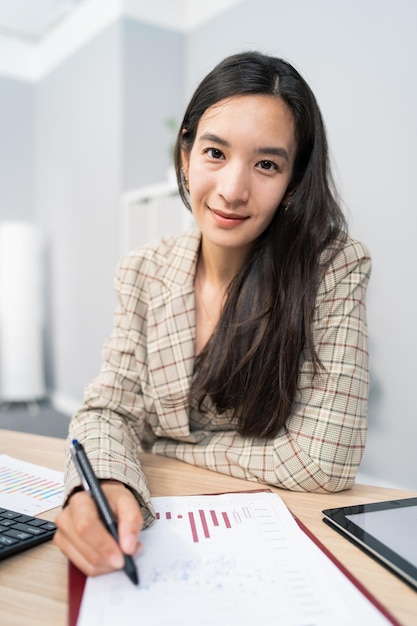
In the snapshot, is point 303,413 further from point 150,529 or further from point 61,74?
point 61,74

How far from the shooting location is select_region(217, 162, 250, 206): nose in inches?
36.7

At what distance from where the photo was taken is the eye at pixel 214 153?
0.97 m

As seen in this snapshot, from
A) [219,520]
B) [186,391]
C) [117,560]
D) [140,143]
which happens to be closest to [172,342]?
[186,391]

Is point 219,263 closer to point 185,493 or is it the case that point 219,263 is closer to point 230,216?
point 230,216

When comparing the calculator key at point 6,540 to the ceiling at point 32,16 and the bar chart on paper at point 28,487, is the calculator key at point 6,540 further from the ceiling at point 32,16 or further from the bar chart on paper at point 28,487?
the ceiling at point 32,16

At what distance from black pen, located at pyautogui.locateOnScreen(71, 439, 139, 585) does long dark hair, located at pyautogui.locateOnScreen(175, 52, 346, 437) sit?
15.6 inches

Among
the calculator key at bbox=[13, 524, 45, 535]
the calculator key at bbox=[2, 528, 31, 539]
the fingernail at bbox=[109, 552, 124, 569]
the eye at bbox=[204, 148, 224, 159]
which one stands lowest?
the calculator key at bbox=[13, 524, 45, 535]

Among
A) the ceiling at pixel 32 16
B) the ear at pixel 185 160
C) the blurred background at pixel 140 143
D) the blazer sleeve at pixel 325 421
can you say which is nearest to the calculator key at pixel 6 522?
the blazer sleeve at pixel 325 421

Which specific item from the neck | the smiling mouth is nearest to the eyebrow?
the smiling mouth

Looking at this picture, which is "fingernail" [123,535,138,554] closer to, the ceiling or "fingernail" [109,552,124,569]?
"fingernail" [109,552,124,569]

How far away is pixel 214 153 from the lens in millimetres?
972

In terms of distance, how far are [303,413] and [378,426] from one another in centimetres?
156

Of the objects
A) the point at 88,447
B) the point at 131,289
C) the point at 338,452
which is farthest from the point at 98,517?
the point at 131,289

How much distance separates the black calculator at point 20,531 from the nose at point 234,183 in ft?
1.86
